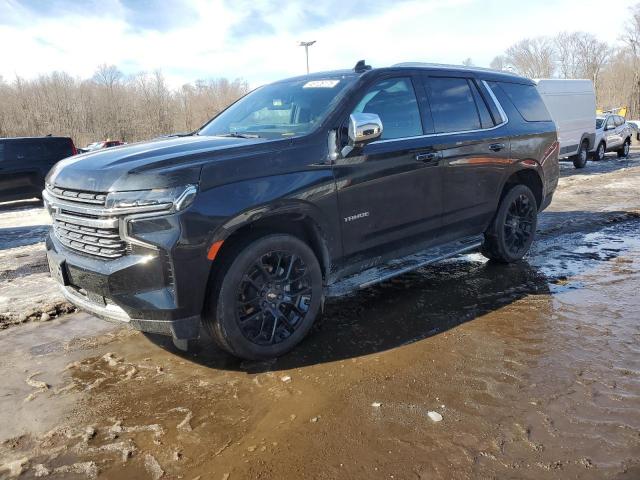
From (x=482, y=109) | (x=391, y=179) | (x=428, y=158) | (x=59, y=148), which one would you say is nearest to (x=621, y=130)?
(x=482, y=109)

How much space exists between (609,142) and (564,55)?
170 feet

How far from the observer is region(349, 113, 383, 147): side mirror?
357cm

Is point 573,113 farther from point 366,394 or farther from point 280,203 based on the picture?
point 366,394

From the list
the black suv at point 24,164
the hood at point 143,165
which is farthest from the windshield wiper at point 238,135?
the black suv at point 24,164

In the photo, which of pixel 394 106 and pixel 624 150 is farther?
pixel 624 150

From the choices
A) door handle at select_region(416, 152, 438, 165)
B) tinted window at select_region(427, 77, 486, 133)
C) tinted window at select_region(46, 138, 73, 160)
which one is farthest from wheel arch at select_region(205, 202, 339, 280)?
tinted window at select_region(46, 138, 73, 160)

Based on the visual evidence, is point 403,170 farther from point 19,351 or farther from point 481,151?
point 19,351

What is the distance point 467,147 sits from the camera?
4727 millimetres

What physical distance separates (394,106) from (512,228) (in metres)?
2.27

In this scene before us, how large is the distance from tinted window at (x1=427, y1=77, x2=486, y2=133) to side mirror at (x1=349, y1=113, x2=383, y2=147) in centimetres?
108

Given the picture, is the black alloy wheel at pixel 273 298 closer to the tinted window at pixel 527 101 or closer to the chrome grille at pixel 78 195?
the chrome grille at pixel 78 195

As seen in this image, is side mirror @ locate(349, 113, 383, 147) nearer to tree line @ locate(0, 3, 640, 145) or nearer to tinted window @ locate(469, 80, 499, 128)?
tinted window @ locate(469, 80, 499, 128)

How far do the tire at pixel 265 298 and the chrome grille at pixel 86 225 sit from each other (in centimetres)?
A: 66

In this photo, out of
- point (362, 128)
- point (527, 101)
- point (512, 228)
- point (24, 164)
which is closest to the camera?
point (362, 128)
